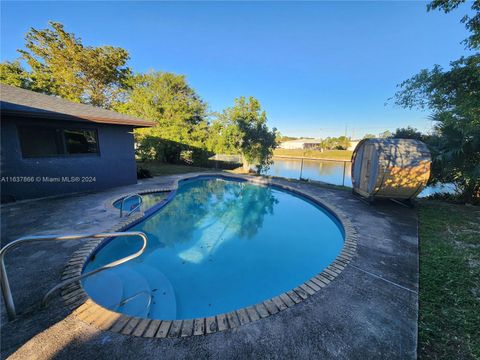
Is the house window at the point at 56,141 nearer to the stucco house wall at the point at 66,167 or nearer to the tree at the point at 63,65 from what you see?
the stucco house wall at the point at 66,167

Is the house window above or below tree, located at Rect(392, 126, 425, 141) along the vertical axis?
below

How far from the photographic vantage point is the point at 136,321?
2.14m

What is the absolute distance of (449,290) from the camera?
2695mm

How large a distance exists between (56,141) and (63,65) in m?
13.2

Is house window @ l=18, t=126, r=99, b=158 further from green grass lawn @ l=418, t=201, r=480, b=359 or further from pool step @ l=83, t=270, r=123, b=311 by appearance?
green grass lawn @ l=418, t=201, r=480, b=359

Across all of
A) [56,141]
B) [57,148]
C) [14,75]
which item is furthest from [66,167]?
[14,75]

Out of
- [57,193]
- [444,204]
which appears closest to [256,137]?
[444,204]

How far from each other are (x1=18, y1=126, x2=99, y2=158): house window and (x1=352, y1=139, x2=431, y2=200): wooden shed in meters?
10.3

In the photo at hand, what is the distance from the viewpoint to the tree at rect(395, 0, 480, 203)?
480cm

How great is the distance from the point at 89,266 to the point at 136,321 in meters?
1.90

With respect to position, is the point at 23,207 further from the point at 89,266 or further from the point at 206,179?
the point at 206,179

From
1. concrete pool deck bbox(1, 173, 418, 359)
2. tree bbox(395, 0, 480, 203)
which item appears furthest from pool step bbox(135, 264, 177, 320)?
tree bbox(395, 0, 480, 203)

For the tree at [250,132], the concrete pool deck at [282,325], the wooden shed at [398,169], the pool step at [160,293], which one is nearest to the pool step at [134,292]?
the pool step at [160,293]

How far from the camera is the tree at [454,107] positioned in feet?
15.8
